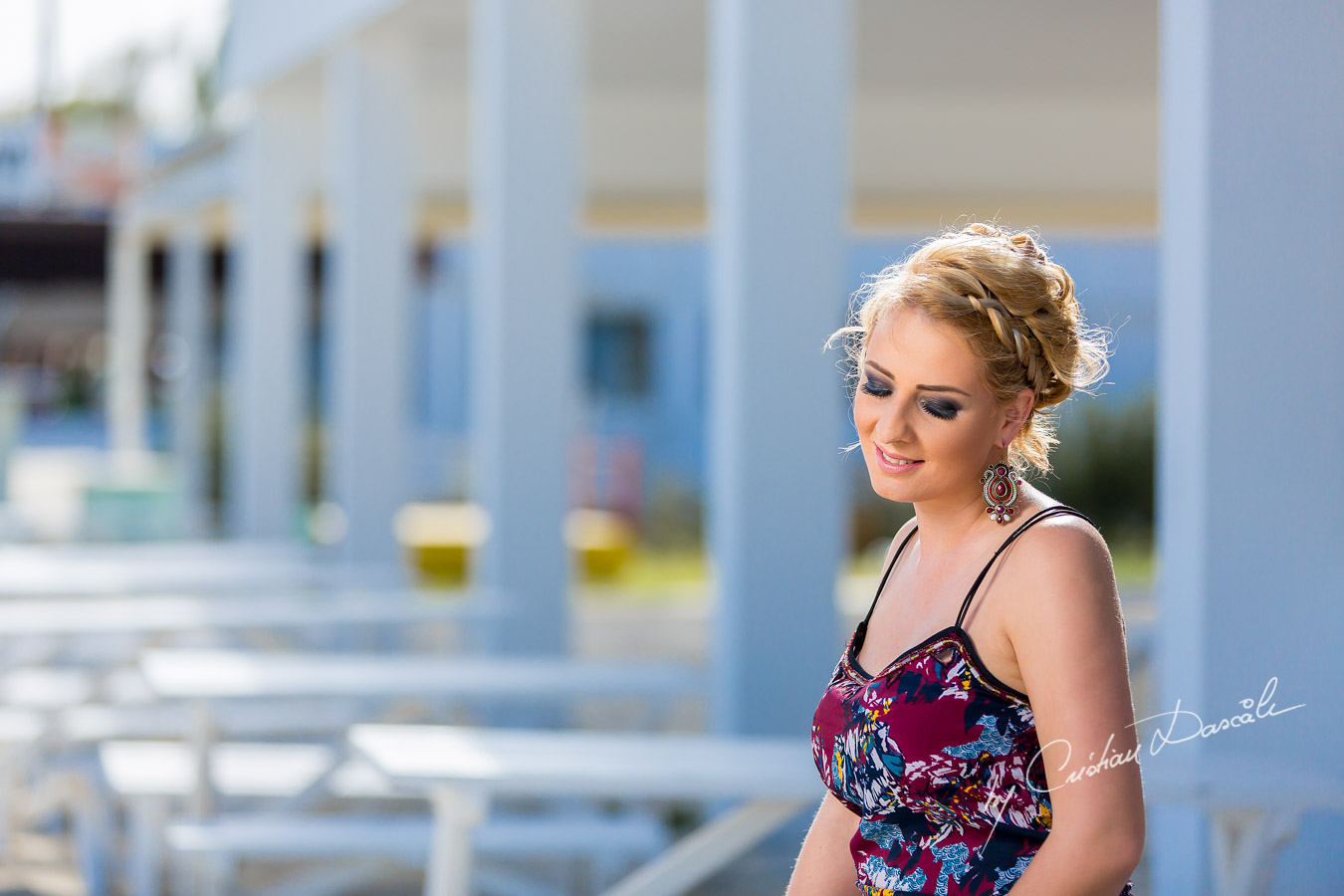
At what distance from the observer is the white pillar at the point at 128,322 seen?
1433 cm

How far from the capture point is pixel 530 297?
17.7ft

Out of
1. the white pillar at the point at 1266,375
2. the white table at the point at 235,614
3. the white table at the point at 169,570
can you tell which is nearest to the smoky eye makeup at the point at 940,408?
the white pillar at the point at 1266,375

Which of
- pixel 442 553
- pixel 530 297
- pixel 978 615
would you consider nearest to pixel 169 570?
pixel 530 297

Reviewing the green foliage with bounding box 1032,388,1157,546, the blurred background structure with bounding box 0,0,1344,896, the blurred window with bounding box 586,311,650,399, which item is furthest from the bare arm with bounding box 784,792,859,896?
the blurred window with bounding box 586,311,650,399

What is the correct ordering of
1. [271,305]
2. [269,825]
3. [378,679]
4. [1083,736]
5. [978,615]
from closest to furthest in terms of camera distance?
[1083,736] < [978,615] < [269,825] < [378,679] < [271,305]

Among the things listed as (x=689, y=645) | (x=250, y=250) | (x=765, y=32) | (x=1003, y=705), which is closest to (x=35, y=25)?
(x=250, y=250)

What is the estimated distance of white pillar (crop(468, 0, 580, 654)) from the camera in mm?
5340

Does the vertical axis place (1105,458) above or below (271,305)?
below

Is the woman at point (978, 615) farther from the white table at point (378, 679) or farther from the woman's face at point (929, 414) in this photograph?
the white table at point (378, 679)

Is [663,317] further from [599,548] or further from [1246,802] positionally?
[1246,802]

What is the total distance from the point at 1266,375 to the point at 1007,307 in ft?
4.20

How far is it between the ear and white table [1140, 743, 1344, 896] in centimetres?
76

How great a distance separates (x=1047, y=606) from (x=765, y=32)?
9.03 feet

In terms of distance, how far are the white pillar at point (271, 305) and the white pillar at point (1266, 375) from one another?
6747 millimetres
